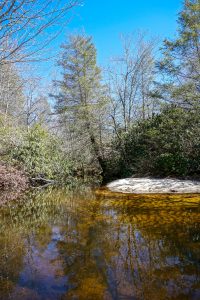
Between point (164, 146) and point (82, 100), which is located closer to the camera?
point (164, 146)

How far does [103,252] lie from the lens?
430 centimetres

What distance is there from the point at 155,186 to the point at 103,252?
6284 millimetres

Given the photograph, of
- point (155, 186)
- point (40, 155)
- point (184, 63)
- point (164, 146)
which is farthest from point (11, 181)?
point (184, 63)

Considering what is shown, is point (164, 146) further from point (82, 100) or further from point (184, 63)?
point (82, 100)

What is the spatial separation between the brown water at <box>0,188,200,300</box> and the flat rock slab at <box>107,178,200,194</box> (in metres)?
1.74

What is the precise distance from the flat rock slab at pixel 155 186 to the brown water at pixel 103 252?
1740mm

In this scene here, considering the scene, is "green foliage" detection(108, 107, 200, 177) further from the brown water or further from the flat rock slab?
the brown water

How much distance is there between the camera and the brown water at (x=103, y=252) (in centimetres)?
320

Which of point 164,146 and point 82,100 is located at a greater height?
point 82,100

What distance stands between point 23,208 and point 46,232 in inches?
112

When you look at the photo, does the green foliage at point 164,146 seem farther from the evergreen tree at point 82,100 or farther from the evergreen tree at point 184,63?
the evergreen tree at point 82,100

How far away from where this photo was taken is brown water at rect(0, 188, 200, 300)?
3.20 meters

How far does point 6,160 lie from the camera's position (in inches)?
490

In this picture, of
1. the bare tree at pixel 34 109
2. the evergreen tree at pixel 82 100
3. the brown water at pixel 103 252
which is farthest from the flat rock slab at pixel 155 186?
the bare tree at pixel 34 109
